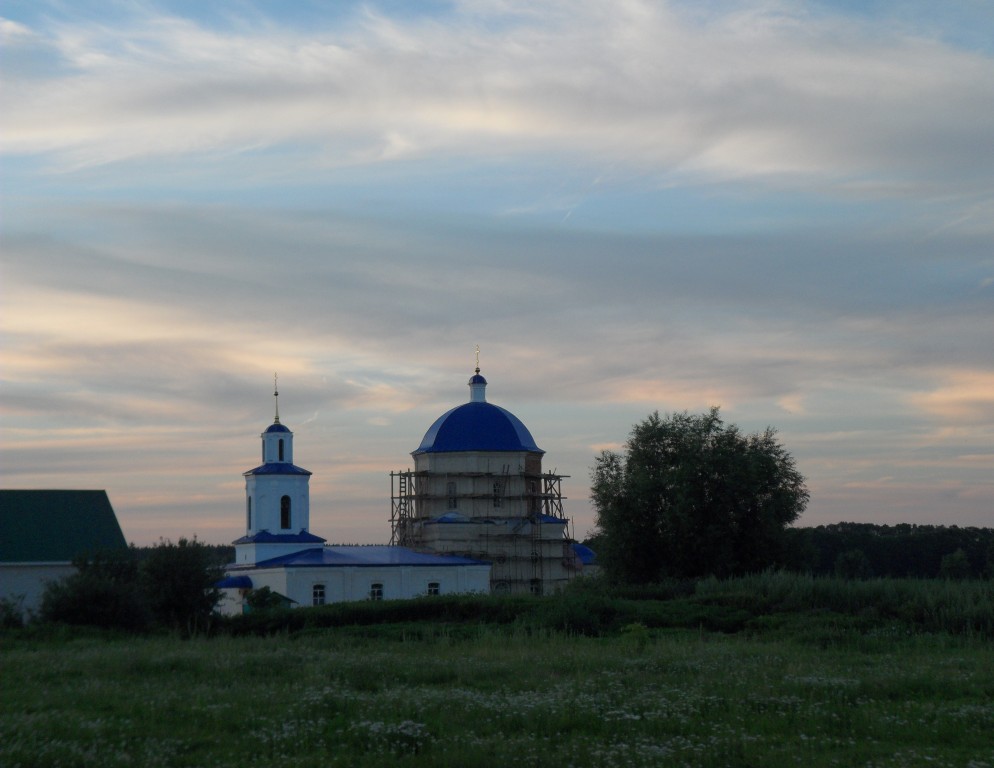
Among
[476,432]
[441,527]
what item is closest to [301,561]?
[441,527]

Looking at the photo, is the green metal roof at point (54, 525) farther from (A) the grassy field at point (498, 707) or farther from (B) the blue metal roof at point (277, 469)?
(A) the grassy field at point (498, 707)

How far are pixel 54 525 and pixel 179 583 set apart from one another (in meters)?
14.5

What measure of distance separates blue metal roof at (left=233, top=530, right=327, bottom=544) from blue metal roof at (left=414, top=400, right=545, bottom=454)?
9.12 meters

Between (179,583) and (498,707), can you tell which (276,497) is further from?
(498,707)

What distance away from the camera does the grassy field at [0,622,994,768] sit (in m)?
11.6

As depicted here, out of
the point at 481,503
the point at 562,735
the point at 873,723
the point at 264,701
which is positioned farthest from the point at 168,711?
the point at 481,503

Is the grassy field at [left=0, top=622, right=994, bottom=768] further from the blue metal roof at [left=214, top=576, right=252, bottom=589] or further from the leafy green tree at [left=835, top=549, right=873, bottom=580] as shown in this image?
the leafy green tree at [left=835, top=549, right=873, bottom=580]

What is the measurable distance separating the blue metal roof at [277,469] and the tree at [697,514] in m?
20.6

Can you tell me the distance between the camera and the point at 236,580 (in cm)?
5834

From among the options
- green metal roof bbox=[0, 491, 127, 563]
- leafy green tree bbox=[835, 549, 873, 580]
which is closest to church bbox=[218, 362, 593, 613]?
green metal roof bbox=[0, 491, 127, 563]

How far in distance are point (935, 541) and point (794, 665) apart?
7803 cm

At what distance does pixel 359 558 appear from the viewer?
60.2 metres

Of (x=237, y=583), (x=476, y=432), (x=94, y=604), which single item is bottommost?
(x=94, y=604)

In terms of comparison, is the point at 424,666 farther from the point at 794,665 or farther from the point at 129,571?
the point at 129,571
